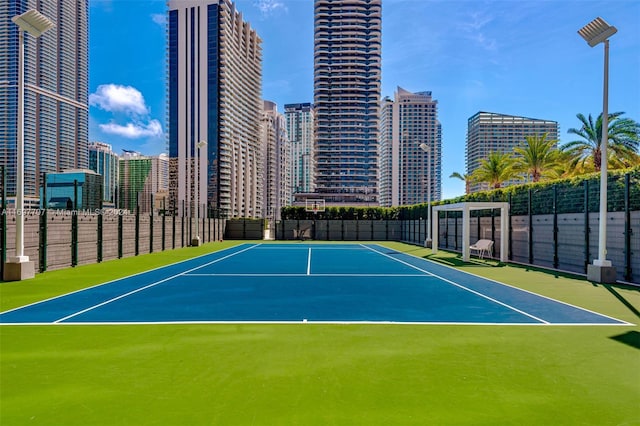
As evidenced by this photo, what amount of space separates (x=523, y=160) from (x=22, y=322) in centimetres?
3739

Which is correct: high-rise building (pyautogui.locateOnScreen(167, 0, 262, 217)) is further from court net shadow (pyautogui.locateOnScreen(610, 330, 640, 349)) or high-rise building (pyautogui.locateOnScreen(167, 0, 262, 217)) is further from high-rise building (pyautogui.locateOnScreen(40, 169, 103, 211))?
court net shadow (pyautogui.locateOnScreen(610, 330, 640, 349))

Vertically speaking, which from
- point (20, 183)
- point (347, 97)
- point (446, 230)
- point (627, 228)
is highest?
point (347, 97)

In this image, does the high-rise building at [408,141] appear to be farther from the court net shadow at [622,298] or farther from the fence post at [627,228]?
→ the court net shadow at [622,298]

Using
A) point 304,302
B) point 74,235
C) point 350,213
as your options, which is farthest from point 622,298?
point 350,213

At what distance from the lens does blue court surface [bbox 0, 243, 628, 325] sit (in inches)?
293

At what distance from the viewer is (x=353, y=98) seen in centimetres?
13250

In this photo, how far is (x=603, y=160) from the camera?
40.0 ft

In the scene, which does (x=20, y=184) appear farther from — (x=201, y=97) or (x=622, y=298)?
(x=201, y=97)

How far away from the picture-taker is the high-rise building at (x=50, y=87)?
49438 millimetres

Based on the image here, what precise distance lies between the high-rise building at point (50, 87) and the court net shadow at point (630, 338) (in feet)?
158

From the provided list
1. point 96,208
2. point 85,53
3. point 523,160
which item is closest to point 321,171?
point 85,53

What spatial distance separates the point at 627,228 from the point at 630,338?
8493 mm

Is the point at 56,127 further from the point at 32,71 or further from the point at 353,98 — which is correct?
the point at 353,98

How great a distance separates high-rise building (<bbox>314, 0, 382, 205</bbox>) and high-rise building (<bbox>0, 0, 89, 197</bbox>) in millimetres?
72339
